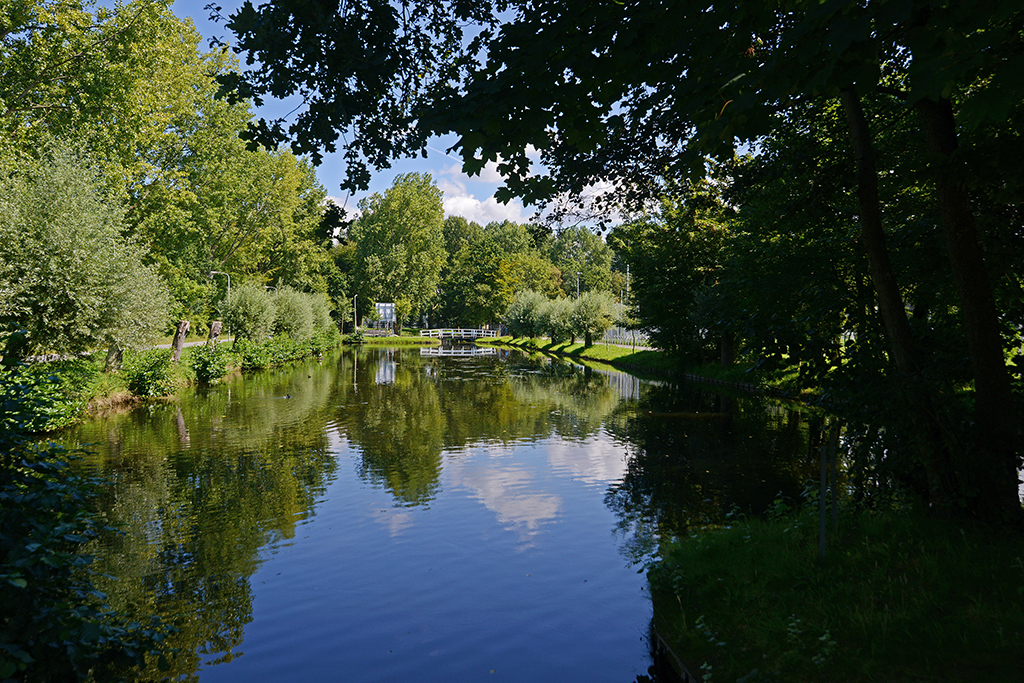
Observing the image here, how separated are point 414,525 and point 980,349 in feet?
26.8

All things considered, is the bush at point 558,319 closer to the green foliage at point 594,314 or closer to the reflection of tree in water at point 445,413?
the green foliage at point 594,314

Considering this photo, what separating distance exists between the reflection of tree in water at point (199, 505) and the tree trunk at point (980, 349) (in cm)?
794

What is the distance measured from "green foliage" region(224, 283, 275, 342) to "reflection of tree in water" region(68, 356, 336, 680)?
1854 cm

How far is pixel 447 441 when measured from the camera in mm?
18266

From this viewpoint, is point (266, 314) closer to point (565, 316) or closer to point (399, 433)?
point (399, 433)

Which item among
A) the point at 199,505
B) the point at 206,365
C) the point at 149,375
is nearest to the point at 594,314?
the point at 206,365

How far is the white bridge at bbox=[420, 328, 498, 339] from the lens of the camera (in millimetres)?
96325

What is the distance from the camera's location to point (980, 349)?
264 inches

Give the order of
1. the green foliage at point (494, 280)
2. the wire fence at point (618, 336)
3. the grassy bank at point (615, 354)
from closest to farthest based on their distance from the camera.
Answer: the grassy bank at point (615, 354) → the wire fence at point (618, 336) → the green foliage at point (494, 280)

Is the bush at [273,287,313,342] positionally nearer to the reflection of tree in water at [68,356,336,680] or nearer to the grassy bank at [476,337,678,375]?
the grassy bank at [476,337,678,375]

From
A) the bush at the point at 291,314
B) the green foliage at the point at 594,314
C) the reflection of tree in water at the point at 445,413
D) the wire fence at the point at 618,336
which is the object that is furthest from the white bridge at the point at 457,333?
the reflection of tree in water at the point at 445,413

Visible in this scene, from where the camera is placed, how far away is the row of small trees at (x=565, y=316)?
187 feet

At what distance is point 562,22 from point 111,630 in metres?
5.40

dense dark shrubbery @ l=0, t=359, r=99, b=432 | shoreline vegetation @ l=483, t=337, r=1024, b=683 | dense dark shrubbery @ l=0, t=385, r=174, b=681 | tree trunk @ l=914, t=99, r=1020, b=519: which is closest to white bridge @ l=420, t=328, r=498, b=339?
dense dark shrubbery @ l=0, t=359, r=99, b=432
